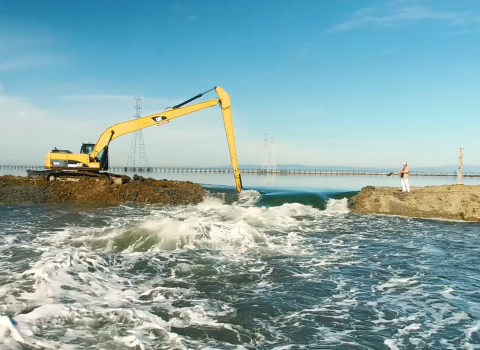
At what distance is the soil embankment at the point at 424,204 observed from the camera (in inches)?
747

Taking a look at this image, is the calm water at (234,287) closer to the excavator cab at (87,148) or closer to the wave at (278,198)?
the wave at (278,198)

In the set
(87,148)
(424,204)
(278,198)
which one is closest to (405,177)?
(424,204)

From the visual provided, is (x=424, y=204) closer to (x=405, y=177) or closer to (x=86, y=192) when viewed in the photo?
(x=405, y=177)

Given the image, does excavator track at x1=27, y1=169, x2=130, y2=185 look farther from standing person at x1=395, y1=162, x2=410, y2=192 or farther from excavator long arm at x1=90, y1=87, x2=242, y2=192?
standing person at x1=395, y1=162, x2=410, y2=192

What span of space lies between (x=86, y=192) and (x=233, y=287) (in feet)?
60.1

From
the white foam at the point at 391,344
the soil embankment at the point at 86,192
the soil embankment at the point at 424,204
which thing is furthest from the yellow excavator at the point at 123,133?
the white foam at the point at 391,344

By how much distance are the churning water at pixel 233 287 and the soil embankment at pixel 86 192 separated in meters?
7.48

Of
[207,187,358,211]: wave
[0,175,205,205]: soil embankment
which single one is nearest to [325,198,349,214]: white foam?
[207,187,358,211]: wave

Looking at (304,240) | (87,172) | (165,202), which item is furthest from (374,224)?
(87,172)

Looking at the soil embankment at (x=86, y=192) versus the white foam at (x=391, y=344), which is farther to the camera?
the soil embankment at (x=86, y=192)

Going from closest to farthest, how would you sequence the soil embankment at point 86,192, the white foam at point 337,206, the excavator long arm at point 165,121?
the soil embankment at point 86,192 → the white foam at point 337,206 → the excavator long arm at point 165,121

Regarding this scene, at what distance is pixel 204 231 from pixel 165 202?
11691 millimetres

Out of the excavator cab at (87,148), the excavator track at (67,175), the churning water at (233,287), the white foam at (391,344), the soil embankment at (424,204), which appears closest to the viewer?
the white foam at (391,344)

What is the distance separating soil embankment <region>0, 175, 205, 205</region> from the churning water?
748 cm
